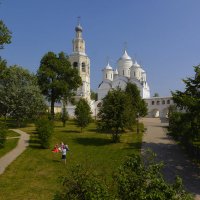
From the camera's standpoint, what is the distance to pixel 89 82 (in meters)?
72.8

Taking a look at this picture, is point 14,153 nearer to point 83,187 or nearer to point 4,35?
point 4,35

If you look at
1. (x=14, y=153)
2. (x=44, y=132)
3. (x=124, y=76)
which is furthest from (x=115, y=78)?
(x=14, y=153)

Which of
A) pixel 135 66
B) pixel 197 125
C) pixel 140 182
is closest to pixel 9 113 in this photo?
pixel 197 125

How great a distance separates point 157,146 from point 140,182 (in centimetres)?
2215

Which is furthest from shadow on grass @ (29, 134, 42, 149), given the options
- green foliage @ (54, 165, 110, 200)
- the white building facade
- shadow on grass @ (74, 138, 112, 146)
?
the white building facade

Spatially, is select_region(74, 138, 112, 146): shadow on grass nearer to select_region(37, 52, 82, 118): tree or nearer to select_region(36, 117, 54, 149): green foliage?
select_region(36, 117, 54, 149): green foliage

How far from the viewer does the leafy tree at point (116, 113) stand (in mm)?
31938

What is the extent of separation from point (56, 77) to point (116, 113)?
21920 mm

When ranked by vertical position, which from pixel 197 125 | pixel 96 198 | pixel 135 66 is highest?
pixel 135 66

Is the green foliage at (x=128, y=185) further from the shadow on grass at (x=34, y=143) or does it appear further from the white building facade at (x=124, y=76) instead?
the white building facade at (x=124, y=76)

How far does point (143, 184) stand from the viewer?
9.02m

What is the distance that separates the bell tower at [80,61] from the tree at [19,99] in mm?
26377

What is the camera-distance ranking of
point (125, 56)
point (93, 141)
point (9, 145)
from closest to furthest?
1. point (9, 145)
2. point (93, 141)
3. point (125, 56)

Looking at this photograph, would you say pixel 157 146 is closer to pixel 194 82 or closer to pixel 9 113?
pixel 194 82
